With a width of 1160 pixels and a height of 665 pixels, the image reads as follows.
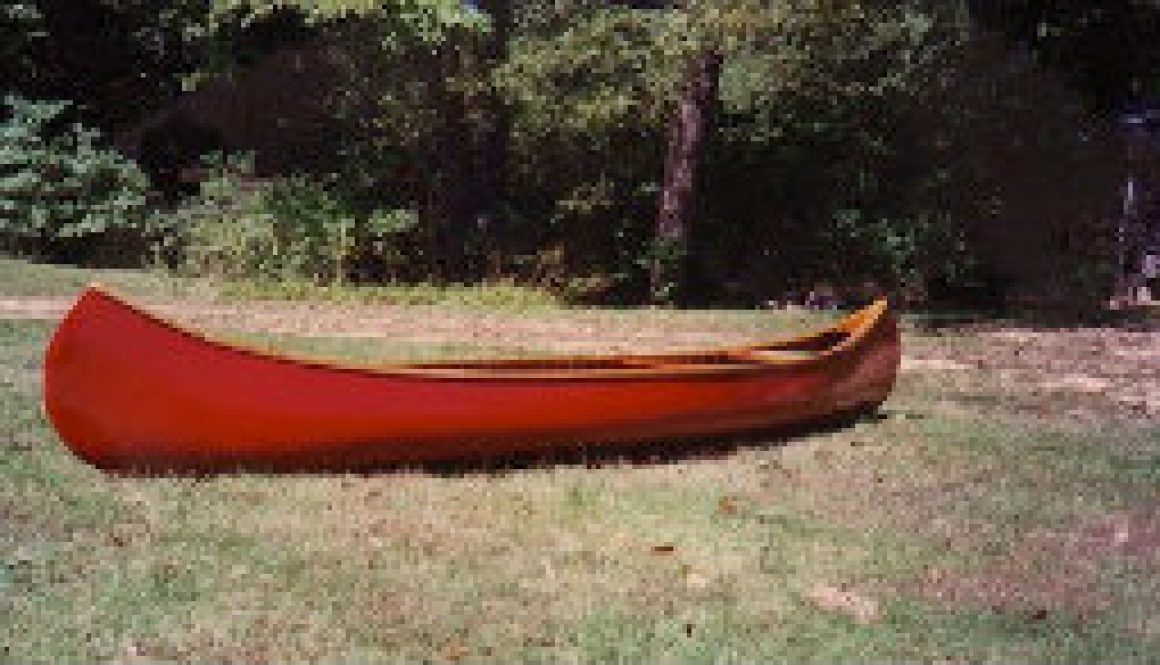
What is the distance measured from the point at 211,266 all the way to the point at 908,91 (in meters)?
8.85

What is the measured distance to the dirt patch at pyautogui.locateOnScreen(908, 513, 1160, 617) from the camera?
6.15 metres

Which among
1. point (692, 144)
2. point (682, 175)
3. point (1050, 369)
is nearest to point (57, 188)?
point (682, 175)

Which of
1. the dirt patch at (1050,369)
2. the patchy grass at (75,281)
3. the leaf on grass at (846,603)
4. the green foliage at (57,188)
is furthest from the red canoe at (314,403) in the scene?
the green foliage at (57,188)

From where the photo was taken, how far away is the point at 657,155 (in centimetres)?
1856

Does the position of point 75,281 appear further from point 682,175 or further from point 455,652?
point 455,652

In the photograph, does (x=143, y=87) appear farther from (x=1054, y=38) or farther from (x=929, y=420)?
(x=929, y=420)

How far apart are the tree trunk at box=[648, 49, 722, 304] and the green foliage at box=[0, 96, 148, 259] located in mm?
6311

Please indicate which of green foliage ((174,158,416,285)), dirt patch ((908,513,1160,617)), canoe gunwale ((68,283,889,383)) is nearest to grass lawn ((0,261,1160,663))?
dirt patch ((908,513,1160,617))

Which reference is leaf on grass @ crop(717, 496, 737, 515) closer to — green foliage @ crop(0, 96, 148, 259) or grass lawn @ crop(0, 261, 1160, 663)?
grass lawn @ crop(0, 261, 1160, 663)

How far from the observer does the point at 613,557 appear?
6.46 m

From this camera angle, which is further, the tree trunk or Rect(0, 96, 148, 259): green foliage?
Rect(0, 96, 148, 259): green foliage

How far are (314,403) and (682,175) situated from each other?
35.5ft

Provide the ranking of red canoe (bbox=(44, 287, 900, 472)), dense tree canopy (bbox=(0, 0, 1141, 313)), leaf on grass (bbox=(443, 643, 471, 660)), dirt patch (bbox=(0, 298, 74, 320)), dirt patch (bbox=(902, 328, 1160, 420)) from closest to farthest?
leaf on grass (bbox=(443, 643, 471, 660))
red canoe (bbox=(44, 287, 900, 472))
dirt patch (bbox=(902, 328, 1160, 420))
dirt patch (bbox=(0, 298, 74, 320))
dense tree canopy (bbox=(0, 0, 1141, 313))

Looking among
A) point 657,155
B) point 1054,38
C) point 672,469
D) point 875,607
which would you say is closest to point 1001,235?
point 1054,38
